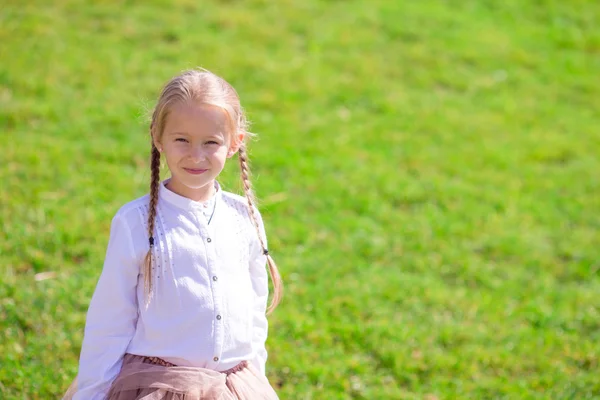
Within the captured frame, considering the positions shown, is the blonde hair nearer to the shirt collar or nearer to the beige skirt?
the shirt collar

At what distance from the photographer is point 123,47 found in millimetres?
7125

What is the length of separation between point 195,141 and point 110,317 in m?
0.63

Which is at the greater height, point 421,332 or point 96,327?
point 96,327

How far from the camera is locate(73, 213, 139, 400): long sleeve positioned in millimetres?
2572

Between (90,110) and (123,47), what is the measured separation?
3.86 ft

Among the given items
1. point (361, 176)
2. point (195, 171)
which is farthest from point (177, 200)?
point (361, 176)

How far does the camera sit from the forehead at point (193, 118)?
258 cm

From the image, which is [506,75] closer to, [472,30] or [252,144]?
[472,30]

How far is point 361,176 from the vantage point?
5.93 m

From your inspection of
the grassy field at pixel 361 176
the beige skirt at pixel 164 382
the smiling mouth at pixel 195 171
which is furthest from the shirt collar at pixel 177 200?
the grassy field at pixel 361 176

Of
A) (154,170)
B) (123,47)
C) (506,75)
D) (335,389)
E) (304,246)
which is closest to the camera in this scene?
(154,170)

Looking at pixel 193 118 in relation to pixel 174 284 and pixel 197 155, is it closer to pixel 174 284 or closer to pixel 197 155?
pixel 197 155

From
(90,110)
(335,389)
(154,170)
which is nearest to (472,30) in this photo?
(90,110)

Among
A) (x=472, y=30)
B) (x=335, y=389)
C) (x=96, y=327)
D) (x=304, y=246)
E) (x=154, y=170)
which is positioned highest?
(x=472, y=30)
